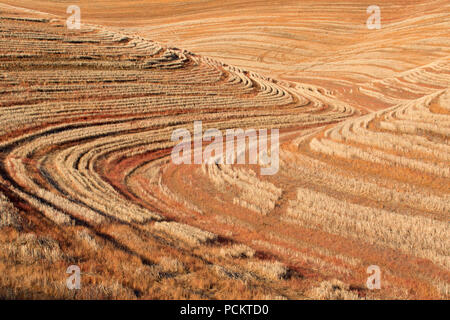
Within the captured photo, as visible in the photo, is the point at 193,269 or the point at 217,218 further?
the point at 217,218

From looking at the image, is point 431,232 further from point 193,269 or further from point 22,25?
point 22,25

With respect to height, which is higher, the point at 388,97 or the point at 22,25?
the point at 22,25
